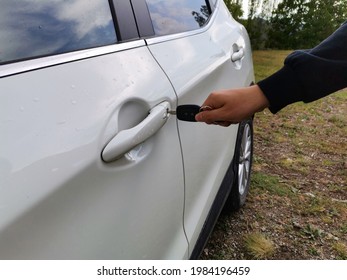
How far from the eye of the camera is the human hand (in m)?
1.09

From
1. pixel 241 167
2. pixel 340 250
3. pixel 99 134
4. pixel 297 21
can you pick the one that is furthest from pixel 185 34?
pixel 297 21

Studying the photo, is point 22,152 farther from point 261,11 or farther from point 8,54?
point 261,11

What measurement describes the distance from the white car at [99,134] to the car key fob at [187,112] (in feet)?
0.12

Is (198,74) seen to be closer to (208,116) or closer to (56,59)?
(208,116)

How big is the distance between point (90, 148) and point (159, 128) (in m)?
0.30

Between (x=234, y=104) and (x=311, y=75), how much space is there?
225 millimetres

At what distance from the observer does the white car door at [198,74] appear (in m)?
1.30

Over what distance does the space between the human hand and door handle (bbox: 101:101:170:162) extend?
117mm

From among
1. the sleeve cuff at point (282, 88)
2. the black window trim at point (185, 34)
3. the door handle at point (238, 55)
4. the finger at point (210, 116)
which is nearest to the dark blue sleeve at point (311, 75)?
the sleeve cuff at point (282, 88)

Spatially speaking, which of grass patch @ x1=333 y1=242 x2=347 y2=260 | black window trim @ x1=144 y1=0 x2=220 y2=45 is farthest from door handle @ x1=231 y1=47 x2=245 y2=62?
grass patch @ x1=333 y1=242 x2=347 y2=260

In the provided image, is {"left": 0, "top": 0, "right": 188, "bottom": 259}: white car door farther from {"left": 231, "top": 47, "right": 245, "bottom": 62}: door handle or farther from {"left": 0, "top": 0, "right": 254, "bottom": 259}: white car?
{"left": 231, "top": 47, "right": 245, "bottom": 62}: door handle

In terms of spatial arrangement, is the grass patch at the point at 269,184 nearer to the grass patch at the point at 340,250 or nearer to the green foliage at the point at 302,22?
the grass patch at the point at 340,250

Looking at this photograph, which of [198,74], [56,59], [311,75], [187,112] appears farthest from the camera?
[198,74]

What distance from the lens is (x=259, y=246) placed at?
225 cm
